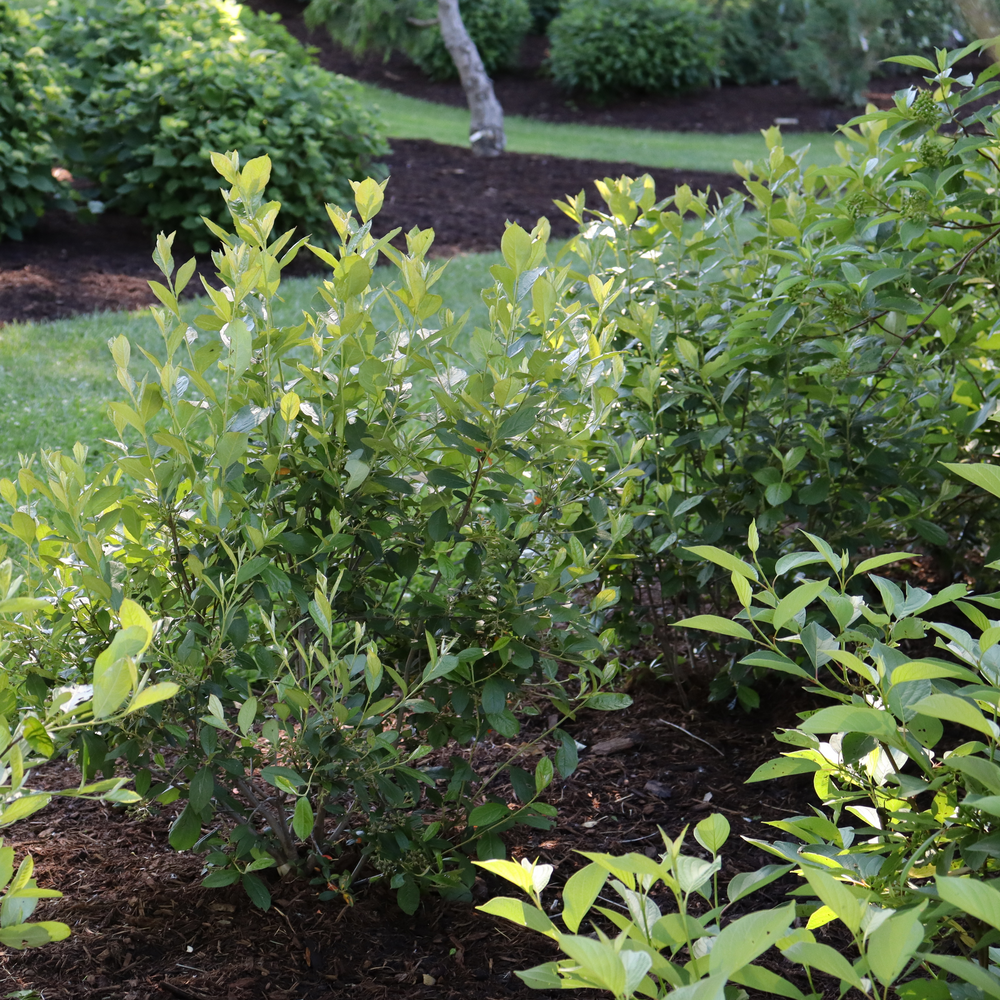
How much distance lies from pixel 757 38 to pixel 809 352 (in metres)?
21.2

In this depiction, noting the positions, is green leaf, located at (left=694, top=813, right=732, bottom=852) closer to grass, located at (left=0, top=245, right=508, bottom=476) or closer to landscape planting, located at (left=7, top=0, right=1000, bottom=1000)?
landscape planting, located at (left=7, top=0, right=1000, bottom=1000)

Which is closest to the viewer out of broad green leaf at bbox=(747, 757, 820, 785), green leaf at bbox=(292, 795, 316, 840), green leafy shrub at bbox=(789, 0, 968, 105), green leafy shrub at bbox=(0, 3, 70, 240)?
broad green leaf at bbox=(747, 757, 820, 785)

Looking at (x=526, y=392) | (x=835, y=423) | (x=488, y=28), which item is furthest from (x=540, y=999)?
(x=488, y=28)

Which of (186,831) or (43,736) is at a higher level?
(43,736)

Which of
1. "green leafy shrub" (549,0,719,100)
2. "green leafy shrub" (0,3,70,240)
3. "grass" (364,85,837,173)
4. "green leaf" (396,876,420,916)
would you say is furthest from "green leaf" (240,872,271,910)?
"green leafy shrub" (549,0,719,100)

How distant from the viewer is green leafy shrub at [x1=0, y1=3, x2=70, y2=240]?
285 inches

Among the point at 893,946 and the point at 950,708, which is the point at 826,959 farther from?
the point at 950,708

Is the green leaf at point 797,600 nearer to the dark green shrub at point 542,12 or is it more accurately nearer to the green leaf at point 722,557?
the green leaf at point 722,557

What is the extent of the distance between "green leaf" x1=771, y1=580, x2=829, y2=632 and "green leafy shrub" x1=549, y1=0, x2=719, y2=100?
1973 cm

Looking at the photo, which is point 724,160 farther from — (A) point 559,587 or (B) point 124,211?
(A) point 559,587

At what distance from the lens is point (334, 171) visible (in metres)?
8.31

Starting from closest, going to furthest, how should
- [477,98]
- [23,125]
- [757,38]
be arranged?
[23,125]
[477,98]
[757,38]

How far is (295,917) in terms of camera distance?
2.08m

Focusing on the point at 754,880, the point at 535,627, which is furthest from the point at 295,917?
the point at 754,880
